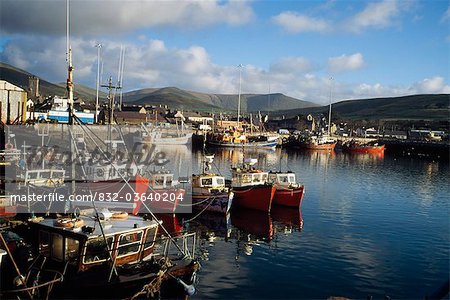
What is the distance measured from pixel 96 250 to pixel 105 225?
106 cm

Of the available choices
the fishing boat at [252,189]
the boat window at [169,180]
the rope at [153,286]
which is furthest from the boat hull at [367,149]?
the rope at [153,286]

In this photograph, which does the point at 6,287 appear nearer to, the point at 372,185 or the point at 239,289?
the point at 239,289

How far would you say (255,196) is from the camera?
34.5 metres

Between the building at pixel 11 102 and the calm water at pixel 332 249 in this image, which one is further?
the building at pixel 11 102

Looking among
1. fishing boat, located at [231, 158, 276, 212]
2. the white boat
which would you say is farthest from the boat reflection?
the white boat

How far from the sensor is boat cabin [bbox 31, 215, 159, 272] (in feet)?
47.1

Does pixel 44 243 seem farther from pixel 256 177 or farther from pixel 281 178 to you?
pixel 281 178

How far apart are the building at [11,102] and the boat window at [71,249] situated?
36.2 metres

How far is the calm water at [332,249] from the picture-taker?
64.5 feet

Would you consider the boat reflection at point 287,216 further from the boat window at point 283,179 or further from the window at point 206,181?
the window at point 206,181

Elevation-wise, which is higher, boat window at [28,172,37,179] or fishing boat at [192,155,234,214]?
boat window at [28,172,37,179]

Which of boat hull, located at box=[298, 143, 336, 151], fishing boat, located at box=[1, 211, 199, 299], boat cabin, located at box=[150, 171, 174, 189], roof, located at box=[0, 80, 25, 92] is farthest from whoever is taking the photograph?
boat hull, located at box=[298, 143, 336, 151]

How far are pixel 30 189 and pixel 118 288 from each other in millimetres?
11902

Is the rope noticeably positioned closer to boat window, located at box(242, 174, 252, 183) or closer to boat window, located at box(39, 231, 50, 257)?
boat window, located at box(39, 231, 50, 257)
